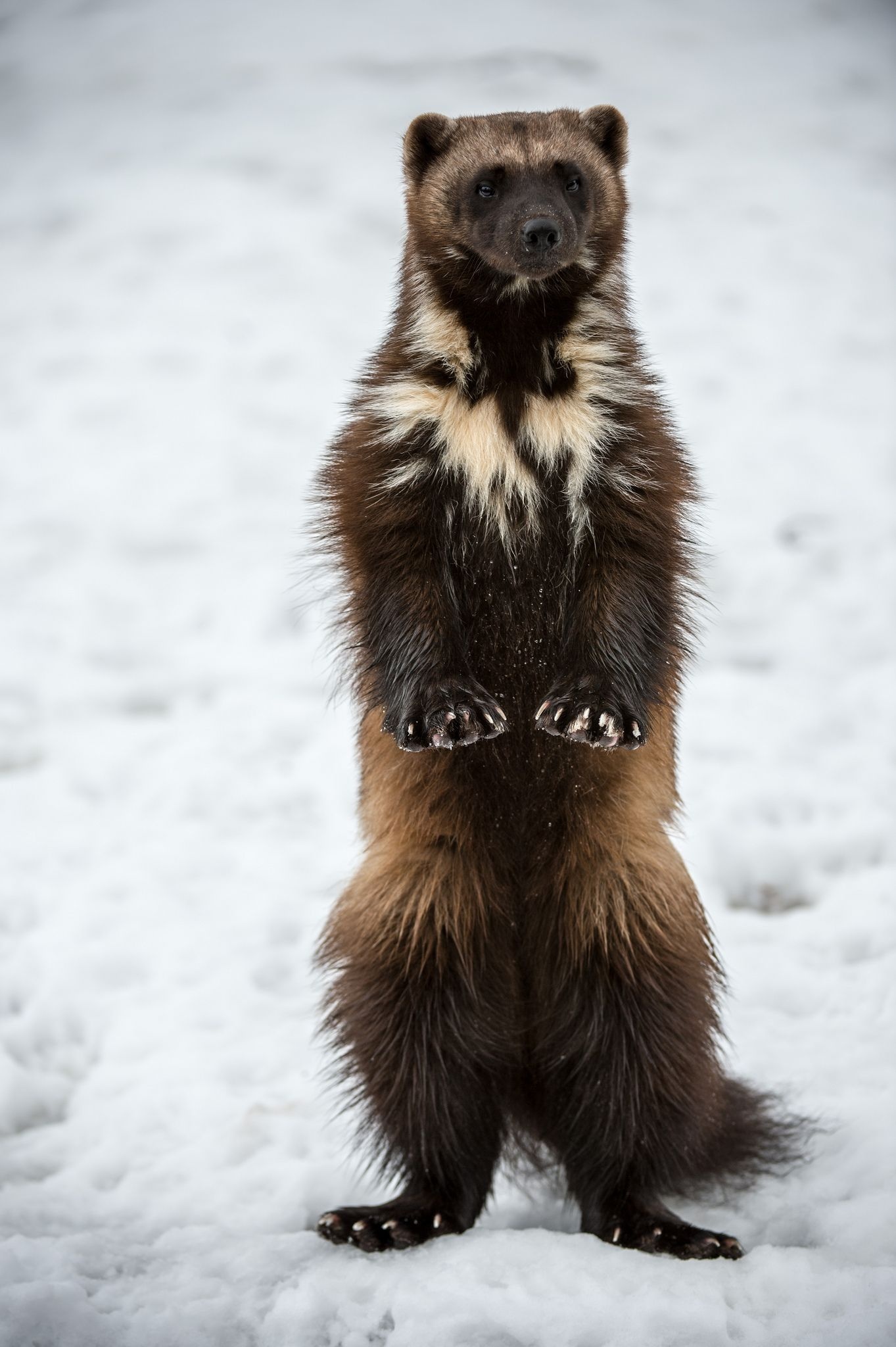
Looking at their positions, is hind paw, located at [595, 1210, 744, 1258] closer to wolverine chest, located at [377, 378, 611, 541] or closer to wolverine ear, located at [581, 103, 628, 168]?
wolverine chest, located at [377, 378, 611, 541]

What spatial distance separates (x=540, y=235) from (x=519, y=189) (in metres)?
0.21

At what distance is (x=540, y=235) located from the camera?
2352mm

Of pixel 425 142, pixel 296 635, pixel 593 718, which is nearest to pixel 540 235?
pixel 425 142

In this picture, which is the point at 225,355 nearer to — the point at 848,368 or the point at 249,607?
the point at 249,607

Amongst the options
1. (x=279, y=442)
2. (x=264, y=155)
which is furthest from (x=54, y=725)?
(x=264, y=155)

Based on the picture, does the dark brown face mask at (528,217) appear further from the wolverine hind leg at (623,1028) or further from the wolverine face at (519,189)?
the wolverine hind leg at (623,1028)

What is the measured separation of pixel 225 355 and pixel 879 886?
3701 mm

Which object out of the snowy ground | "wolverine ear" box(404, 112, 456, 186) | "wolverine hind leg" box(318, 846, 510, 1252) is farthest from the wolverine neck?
the snowy ground

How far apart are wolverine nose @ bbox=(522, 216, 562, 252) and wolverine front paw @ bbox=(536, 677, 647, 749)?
0.77m

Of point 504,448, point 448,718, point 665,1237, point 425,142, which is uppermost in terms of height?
point 425,142

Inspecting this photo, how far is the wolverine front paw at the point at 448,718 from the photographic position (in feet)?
7.40

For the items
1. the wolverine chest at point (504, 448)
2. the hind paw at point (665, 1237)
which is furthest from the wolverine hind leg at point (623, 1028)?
the wolverine chest at point (504, 448)

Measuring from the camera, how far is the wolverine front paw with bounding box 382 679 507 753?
2256 mm

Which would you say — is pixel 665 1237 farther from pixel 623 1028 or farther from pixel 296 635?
pixel 296 635
